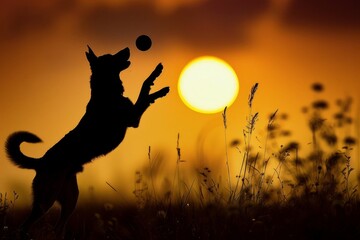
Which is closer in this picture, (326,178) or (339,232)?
(339,232)

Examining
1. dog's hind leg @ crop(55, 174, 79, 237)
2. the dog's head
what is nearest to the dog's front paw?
the dog's head

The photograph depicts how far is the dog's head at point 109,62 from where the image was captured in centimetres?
754

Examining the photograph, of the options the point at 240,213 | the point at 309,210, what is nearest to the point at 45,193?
the point at 240,213

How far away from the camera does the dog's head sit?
7.54 meters

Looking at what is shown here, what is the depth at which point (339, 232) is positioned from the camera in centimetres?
343

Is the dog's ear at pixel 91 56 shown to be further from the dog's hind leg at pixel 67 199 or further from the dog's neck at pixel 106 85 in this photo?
the dog's hind leg at pixel 67 199

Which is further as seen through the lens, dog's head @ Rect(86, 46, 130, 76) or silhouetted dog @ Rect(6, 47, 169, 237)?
dog's head @ Rect(86, 46, 130, 76)

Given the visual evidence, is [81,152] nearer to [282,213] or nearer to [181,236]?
[181,236]

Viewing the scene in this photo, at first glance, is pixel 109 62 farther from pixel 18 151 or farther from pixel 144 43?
pixel 18 151

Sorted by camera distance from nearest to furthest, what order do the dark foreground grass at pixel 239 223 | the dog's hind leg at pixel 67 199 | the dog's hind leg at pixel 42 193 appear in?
1. the dark foreground grass at pixel 239 223
2. the dog's hind leg at pixel 42 193
3. the dog's hind leg at pixel 67 199

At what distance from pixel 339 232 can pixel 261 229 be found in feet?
1.74

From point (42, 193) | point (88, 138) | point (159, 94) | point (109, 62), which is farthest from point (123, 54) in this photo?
point (42, 193)

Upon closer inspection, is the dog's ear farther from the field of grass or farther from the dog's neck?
the field of grass

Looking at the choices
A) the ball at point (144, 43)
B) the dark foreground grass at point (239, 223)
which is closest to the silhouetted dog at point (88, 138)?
the ball at point (144, 43)
